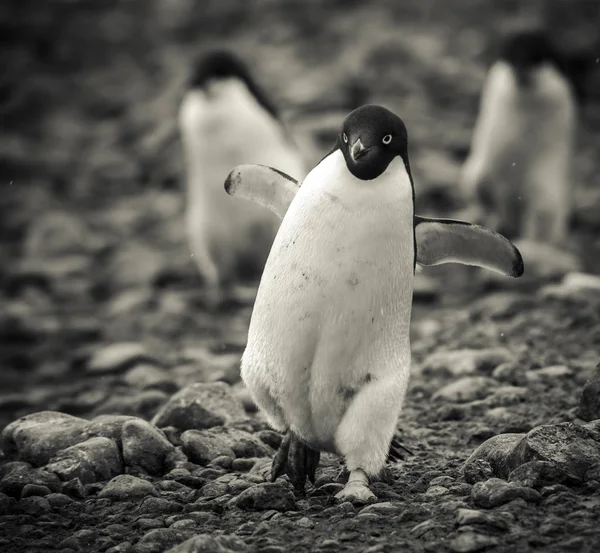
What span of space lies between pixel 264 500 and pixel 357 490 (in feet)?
0.83

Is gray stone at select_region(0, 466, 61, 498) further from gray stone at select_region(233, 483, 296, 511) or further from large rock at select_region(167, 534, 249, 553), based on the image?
large rock at select_region(167, 534, 249, 553)

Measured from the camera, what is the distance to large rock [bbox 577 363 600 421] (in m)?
3.23

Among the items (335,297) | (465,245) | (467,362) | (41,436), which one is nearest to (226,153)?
(467,362)

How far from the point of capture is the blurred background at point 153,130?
5527 mm

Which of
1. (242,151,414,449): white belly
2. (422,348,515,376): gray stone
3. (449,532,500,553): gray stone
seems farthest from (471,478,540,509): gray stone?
(422,348,515,376): gray stone

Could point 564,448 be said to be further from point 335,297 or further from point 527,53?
point 527,53

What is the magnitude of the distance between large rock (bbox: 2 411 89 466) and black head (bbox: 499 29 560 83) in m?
4.08

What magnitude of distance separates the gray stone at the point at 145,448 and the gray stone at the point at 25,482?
237 millimetres

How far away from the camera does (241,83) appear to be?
19.7ft

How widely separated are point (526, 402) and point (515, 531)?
1223 mm

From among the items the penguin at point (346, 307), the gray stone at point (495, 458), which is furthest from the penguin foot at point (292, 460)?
the gray stone at point (495, 458)

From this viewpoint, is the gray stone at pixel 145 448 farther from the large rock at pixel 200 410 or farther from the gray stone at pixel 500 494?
the gray stone at pixel 500 494

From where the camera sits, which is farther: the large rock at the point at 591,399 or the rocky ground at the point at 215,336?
the large rock at the point at 591,399

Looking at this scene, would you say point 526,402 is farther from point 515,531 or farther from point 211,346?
point 211,346
